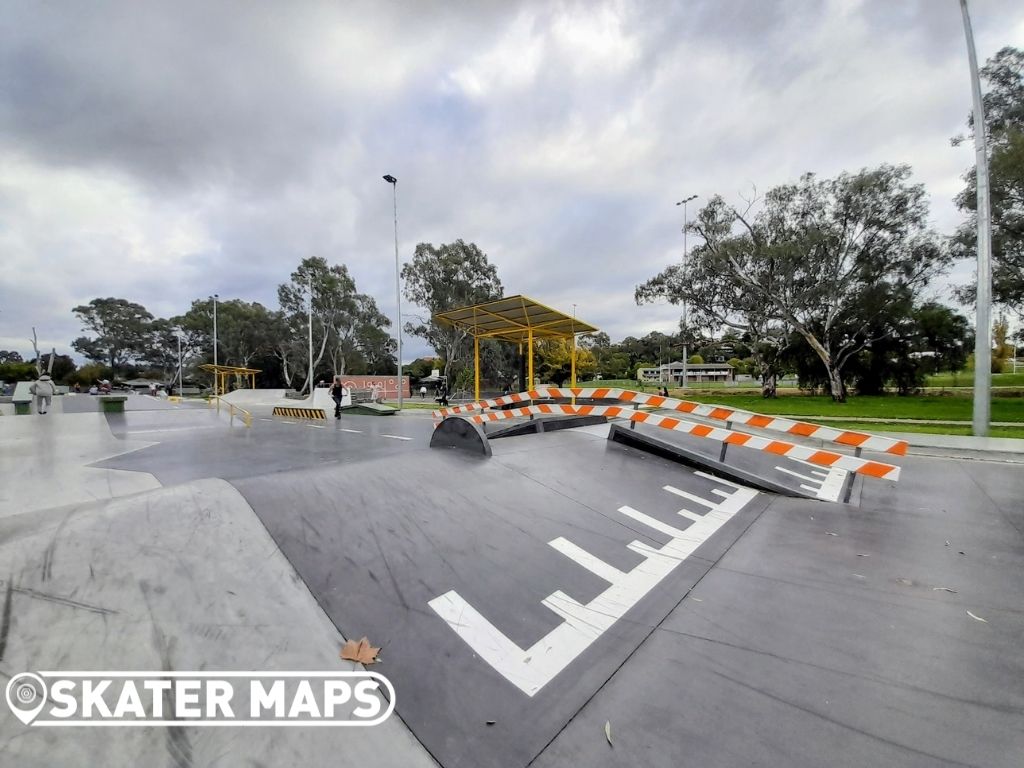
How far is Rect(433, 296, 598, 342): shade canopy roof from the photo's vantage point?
13891 mm

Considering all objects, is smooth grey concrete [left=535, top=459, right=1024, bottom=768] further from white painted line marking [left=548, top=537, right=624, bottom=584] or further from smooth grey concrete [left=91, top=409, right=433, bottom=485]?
smooth grey concrete [left=91, top=409, right=433, bottom=485]

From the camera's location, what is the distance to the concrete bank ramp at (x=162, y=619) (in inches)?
52.6

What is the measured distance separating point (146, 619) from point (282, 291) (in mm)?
46619

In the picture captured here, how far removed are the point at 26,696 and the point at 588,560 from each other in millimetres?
2650

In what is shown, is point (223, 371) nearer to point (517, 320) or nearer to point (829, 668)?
point (517, 320)

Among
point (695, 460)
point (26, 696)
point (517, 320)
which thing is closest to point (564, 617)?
point (26, 696)

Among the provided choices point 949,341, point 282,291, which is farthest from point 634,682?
point 282,291

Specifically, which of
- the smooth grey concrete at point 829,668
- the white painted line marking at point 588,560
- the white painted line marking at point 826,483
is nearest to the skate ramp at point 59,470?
the white painted line marking at point 588,560

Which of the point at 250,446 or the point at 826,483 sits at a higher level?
the point at 826,483

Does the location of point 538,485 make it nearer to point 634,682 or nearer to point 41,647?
point 634,682

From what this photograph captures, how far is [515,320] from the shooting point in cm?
1552

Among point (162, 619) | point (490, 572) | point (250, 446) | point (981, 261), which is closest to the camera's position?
point (162, 619)

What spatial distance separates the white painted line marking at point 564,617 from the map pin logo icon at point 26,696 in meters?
1.43

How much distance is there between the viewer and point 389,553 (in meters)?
2.58
